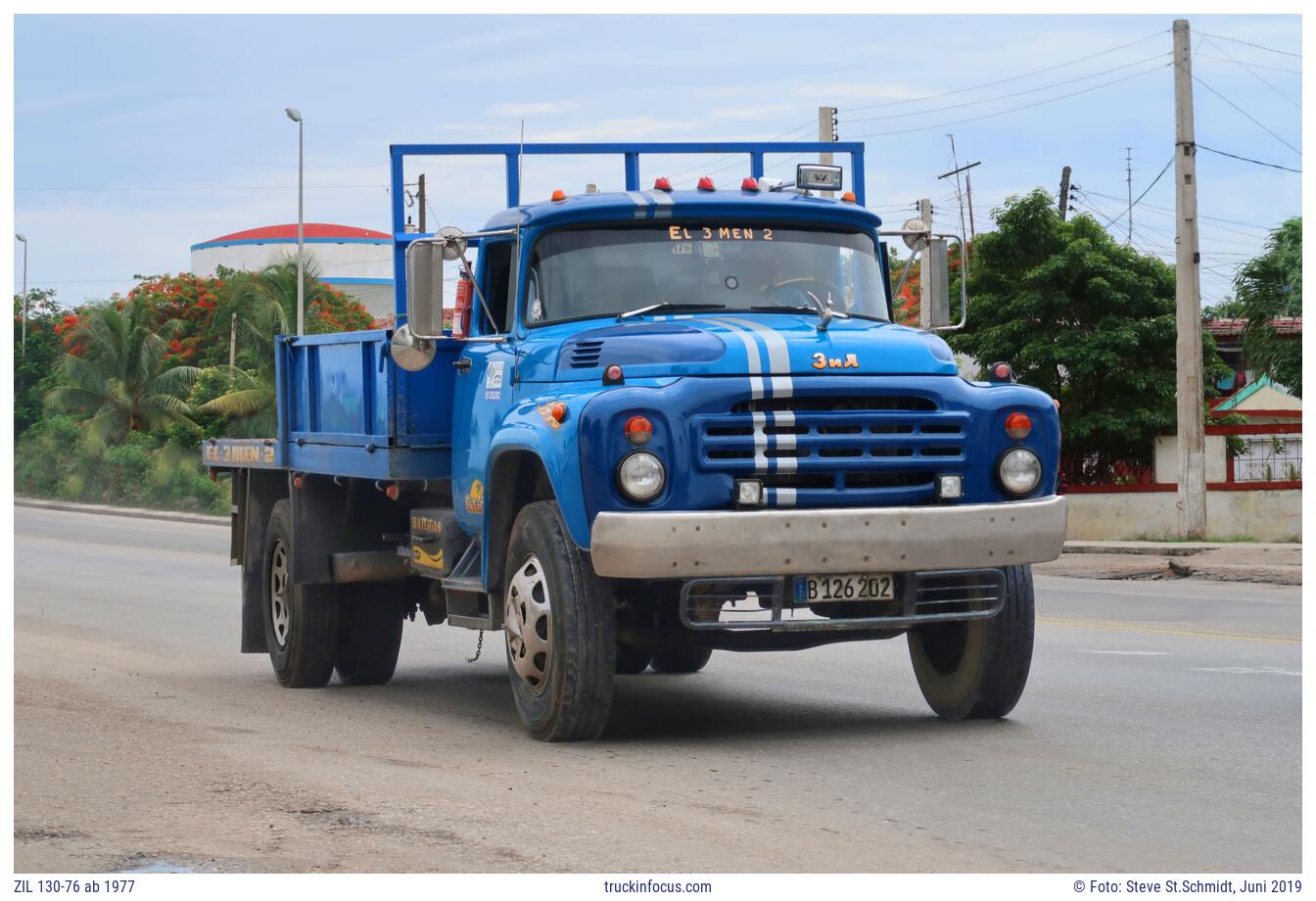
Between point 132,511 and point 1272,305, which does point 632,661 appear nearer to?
point 1272,305

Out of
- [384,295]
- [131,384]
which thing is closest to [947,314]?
[131,384]

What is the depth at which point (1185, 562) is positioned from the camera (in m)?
22.9

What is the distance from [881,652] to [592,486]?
5.37m

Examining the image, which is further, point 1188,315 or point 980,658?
point 1188,315

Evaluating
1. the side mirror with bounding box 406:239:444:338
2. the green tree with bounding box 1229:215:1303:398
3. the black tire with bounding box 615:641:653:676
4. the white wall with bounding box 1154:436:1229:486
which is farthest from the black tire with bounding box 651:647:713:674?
the green tree with bounding box 1229:215:1303:398

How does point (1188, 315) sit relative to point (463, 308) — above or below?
above

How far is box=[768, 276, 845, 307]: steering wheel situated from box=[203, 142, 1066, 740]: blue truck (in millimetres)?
11

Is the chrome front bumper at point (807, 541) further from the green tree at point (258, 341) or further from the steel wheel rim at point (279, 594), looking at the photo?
the green tree at point (258, 341)

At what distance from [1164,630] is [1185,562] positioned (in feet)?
27.3

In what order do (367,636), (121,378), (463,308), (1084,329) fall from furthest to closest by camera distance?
1. (121,378)
2. (1084,329)
3. (367,636)
4. (463,308)

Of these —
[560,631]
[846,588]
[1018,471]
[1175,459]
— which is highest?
[1018,471]

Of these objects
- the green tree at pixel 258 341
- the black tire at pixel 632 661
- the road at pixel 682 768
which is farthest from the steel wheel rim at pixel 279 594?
the green tree at pixel 258 341

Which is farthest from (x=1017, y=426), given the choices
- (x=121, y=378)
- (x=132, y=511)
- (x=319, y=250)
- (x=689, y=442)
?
(x=319, y=250)

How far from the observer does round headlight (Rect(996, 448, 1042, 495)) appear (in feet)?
28.8
